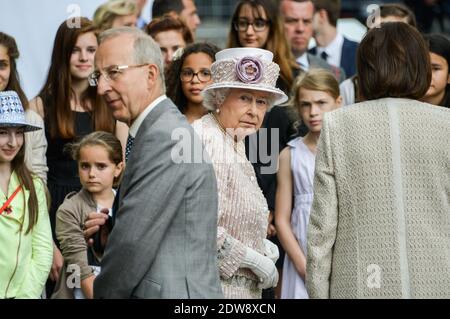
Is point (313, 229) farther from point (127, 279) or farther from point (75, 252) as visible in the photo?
point (75, 252)

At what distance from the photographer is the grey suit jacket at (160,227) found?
4.46 m

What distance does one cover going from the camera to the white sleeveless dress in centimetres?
754

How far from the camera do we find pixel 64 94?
298 inches

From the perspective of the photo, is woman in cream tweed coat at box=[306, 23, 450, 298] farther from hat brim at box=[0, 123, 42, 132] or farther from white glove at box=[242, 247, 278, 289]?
hat brim at box=[0, 123, 42, 132]

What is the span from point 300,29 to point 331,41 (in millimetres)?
578

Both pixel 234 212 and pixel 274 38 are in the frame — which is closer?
pixel 234 212

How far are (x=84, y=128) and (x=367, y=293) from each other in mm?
3074

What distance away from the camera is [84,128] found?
7.54m

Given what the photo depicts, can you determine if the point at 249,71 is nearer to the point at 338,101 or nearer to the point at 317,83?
the point at 317,83

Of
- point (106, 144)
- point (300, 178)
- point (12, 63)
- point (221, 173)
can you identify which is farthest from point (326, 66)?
point (221, 173)

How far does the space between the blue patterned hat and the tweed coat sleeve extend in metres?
2.21

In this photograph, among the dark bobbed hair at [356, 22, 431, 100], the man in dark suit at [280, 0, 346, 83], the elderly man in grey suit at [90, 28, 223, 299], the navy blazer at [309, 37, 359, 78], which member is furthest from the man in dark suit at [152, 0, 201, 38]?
the elderly man in grey suit at [90, 28, 223, 299]

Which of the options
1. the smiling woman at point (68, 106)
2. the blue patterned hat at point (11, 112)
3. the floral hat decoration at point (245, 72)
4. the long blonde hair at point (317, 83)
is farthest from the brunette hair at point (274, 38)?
the floral hat decoration at point (245, 72)
